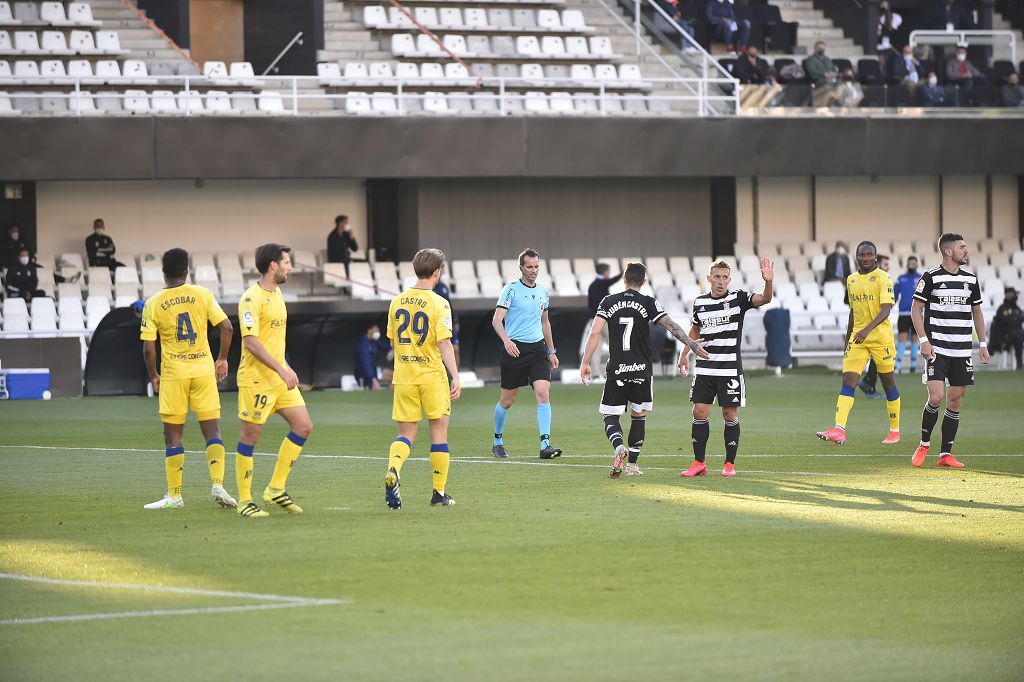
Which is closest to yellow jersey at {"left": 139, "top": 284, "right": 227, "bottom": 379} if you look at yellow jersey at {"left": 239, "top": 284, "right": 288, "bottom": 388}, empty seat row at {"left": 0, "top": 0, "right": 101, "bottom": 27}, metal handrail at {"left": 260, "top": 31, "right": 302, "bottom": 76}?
yellow jersey at {"left": 239, "top": 284, "right": 288, "bottom": 388}

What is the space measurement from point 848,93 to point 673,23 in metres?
4.31

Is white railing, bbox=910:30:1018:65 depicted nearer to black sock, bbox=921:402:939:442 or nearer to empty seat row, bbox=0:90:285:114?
empty seat row, bbox=0:90:285:114

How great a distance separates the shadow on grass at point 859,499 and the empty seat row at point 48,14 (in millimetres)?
24794

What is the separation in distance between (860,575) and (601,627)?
6.40 ft

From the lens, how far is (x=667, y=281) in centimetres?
3481

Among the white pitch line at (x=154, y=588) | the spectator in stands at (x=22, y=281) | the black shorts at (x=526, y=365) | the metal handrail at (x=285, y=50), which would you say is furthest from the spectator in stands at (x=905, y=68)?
the white pitch line at (x=154, y=588)

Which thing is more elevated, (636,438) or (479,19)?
(479,19)

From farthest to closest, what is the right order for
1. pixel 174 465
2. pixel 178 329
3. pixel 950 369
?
pixel 950 369 → pixel 174 465 → pixel 178 329

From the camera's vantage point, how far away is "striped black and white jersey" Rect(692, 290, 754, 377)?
13234 mm

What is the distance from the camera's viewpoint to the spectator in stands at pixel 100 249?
31.8m

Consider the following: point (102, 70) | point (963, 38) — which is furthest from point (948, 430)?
point (963, 38)

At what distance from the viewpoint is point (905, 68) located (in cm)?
3688

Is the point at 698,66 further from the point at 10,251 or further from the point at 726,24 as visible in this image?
the point at 10,251

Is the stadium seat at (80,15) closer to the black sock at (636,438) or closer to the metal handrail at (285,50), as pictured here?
the metal handrail at (285,50)
